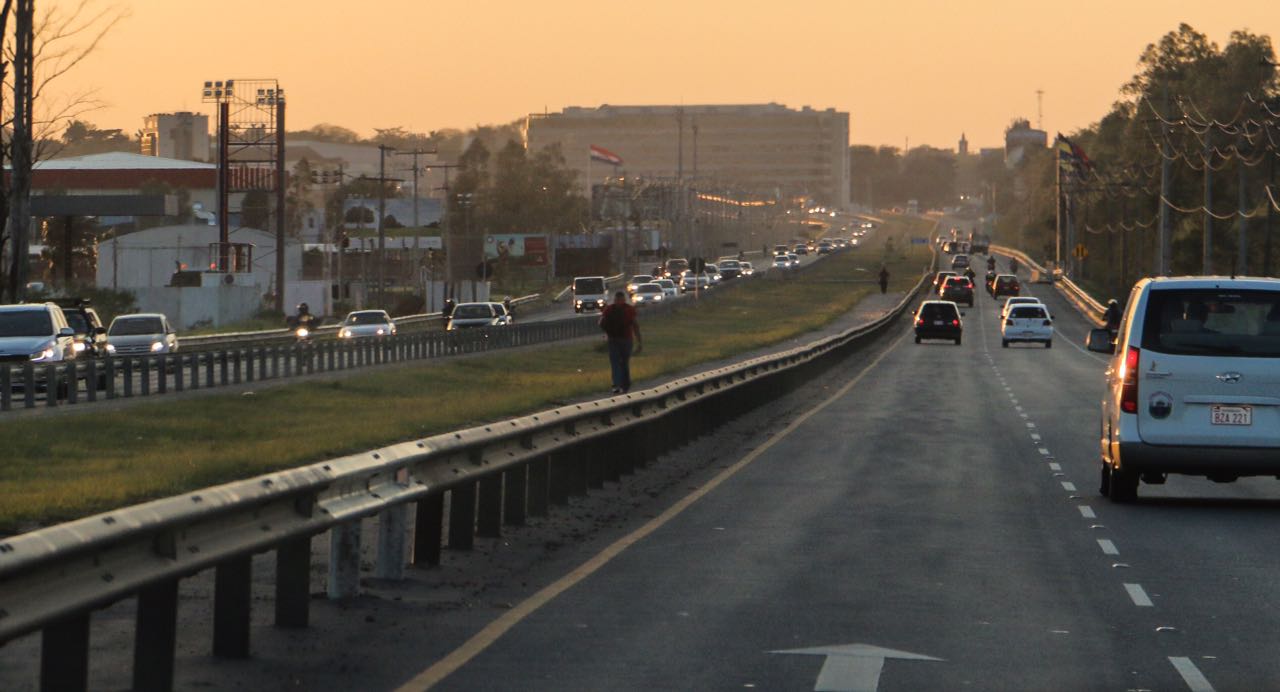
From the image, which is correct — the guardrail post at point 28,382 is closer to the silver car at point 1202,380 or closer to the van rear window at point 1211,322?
the silver car at point 1202,380

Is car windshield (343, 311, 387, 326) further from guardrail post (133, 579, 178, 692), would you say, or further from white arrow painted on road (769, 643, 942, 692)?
guardrail post (133, 579, 178, 692)

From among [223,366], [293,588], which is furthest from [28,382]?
[293,588]

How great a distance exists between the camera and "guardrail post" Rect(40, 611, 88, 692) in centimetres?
786

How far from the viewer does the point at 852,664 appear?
10547mm

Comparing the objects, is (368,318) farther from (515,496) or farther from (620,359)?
(515,496)

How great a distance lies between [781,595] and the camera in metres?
13.2

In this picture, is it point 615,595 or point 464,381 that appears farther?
point 464,381

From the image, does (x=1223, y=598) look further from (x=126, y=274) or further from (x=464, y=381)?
(x=126, y=274)

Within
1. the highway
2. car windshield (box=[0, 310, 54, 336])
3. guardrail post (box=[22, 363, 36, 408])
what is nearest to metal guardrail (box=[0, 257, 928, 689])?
the highway

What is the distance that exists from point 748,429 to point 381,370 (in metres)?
22.6

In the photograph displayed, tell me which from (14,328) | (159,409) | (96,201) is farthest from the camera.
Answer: (96,201)

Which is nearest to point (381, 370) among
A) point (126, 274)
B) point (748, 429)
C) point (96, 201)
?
point (748, 429)

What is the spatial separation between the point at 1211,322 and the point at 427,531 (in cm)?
831

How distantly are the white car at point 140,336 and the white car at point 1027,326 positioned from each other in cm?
3247
